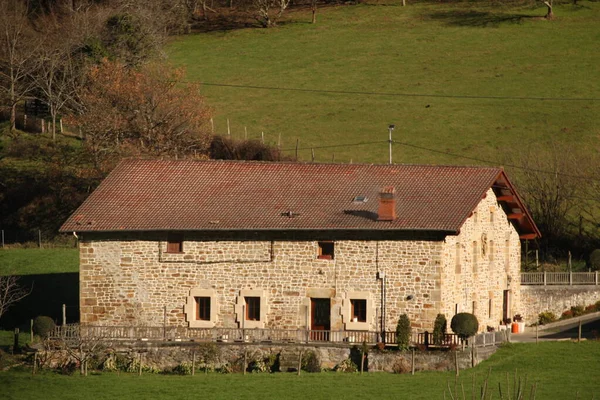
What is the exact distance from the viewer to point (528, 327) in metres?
60.0

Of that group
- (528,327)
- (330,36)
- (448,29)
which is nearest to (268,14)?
(330,36)

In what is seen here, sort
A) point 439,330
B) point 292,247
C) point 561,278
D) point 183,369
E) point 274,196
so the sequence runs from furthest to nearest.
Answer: point 561,278 < point 274,196 < point 292,247 < point 183,369 < point 439,330

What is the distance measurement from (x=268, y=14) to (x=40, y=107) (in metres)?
25.5

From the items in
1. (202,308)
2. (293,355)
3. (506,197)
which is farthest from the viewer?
(506,197)

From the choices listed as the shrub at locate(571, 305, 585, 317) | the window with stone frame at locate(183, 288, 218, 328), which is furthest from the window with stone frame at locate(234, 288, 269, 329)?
the shrub at locate(571, 305, 585, 317)

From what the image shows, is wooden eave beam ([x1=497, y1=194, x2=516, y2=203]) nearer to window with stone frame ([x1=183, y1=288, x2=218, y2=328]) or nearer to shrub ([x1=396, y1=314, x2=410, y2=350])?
shrub ([x1=396, y1=314, x2=410, y2=350])

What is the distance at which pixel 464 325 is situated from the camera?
50250 millimetres

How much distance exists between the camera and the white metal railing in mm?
61125

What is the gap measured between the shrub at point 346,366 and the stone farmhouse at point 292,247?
1.70 metres

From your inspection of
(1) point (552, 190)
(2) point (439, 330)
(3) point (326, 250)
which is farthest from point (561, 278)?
(1) point (552, 190)

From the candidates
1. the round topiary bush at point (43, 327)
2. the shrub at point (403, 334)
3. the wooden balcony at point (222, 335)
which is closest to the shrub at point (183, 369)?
the wooden balcony at point (222, 335)

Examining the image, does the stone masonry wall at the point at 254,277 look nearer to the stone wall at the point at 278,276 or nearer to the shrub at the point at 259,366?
the stone wall at the point at 278,276

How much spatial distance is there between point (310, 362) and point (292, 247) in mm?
4598

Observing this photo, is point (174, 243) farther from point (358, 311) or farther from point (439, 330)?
point (439, 330)
